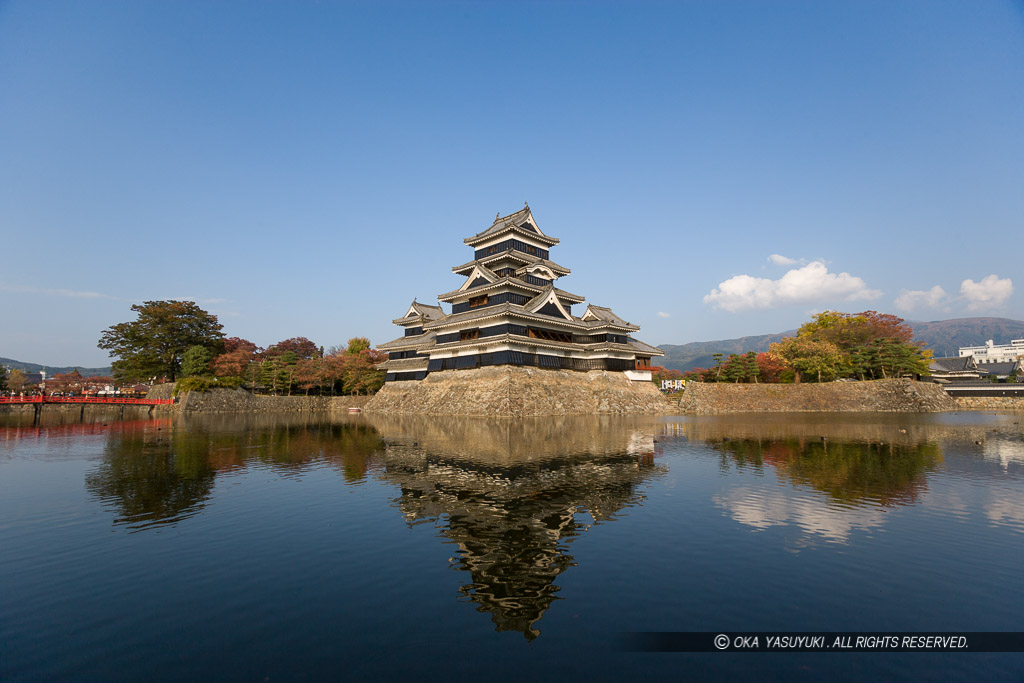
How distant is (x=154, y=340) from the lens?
202ft

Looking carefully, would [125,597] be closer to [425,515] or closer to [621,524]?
[425,515]

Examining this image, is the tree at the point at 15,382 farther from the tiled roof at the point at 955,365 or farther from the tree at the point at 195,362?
the tiled roof at the point at 955,365

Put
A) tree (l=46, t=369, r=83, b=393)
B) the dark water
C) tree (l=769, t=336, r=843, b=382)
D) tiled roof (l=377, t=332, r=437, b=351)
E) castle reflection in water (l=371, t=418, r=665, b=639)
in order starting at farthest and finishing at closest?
tree (l=46, t=369, r=83, b=393)
tiled roof (l=377, t=332, r=437, b=351)
tree (l=769, t=336, r=843, b=382)
castle reflection in water (l=371, t=418, r=665, b=639)
the dark water

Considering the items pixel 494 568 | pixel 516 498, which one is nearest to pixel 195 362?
pixel 516 498

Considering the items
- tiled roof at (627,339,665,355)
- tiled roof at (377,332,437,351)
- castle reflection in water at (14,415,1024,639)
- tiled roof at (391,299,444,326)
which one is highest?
tiled roof at (391,299,444,326)

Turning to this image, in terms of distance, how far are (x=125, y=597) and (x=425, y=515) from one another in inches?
206

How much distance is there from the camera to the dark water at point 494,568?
188 inches

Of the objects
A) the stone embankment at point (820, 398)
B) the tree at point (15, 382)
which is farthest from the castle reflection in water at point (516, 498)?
the tree at point (15, 382)

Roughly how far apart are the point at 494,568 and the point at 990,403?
71.2 m

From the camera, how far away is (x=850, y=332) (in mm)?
62281

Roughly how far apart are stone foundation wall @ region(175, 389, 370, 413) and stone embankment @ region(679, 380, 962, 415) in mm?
45603

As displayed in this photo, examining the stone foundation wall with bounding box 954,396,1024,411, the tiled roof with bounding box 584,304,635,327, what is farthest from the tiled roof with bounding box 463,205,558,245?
the stone foundation wall with bounding box 954,396,1024,411

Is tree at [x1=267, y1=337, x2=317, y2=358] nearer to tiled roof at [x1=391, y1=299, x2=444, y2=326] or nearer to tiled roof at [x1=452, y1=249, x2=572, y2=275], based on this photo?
tiled roof at [x1=391, y1=299, x2=444, y2=326]

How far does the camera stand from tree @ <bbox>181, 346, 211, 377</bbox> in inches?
2405
